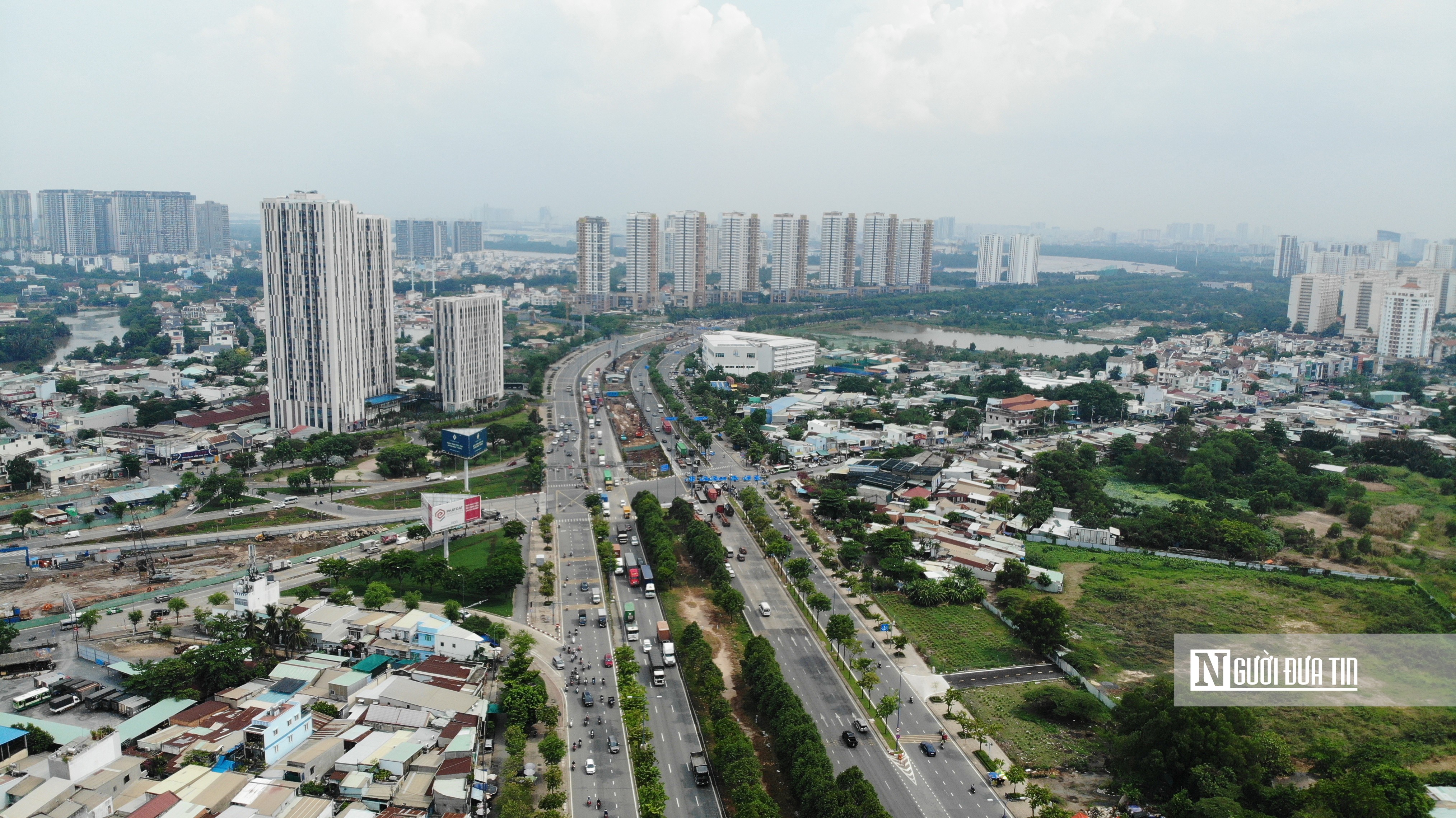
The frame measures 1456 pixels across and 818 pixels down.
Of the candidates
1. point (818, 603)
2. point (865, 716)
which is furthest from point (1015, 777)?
point (818, 603)

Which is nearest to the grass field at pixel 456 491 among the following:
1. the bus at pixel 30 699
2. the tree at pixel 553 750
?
the bus at pixel 30 699

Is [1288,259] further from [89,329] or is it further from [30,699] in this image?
[30,699]

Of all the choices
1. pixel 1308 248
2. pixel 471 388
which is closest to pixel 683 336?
pixel 471 388

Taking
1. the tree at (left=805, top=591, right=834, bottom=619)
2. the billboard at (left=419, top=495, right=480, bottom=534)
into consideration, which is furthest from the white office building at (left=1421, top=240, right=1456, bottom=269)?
the tree at (left=805, top=591, right=834, bottom=619)

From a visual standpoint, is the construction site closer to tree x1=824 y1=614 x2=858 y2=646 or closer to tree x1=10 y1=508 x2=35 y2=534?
tree x1=10 y1=508 x2=35 y2=534

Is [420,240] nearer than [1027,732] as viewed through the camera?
No

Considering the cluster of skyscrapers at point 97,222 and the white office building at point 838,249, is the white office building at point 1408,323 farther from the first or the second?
the cluster of skyscrapers at point 97,222

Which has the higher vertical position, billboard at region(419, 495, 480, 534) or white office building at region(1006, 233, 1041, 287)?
white office building at region(1006, 233, 1041, 287)
